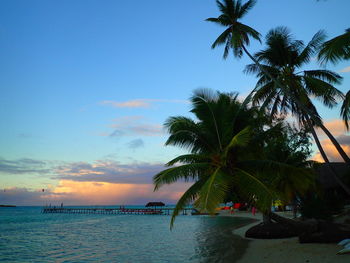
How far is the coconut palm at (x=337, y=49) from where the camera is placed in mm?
7616

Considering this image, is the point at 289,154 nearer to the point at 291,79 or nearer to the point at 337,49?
the point at 291,79

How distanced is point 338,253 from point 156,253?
10.8 metres

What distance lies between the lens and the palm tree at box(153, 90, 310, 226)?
36.2 feet

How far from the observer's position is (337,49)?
778 centimetres

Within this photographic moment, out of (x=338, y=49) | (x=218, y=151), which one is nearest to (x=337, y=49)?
(x=338, y=49)

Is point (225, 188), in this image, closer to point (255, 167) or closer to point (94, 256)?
point (255, 167)

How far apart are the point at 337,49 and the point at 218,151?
6.73m

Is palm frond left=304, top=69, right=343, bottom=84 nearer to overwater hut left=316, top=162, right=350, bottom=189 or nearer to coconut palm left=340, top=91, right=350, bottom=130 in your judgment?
coconut palm left=340, top=91, right=350, bottom=130

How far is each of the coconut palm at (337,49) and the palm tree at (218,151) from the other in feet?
13.4

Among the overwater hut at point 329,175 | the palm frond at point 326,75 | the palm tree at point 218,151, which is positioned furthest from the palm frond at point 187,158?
the overwater hut at point 329,175

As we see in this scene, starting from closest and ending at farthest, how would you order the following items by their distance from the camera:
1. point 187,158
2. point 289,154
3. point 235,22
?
point 187,158, point 235,22, point 289,154

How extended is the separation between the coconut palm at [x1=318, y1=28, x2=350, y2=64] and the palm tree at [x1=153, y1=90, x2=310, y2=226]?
4076 millimetres

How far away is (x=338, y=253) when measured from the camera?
10.3m

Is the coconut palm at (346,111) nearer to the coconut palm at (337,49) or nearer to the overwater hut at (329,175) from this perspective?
the coconut palm at (337,49)
